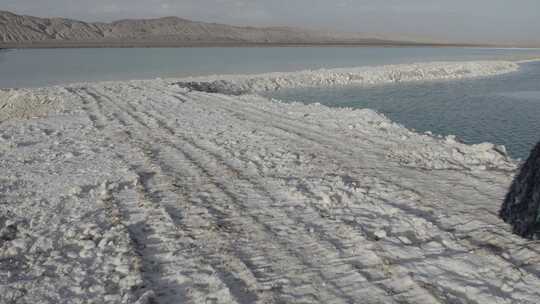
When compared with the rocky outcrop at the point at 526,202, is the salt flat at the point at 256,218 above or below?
below

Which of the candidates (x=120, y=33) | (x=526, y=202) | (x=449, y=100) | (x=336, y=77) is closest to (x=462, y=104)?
(x=449, y=100)

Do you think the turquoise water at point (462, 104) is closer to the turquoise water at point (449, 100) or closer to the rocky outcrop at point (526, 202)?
the turquoise water at point (449, 100)

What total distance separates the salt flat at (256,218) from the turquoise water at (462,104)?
524cm

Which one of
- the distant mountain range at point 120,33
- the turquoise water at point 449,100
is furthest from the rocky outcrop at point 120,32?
the turquoise water at point 449,100

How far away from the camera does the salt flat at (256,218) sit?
5.31 meters

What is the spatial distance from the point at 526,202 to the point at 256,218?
3856 mm

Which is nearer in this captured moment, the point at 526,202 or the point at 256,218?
the point at 526,202

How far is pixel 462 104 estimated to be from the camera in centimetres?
2419

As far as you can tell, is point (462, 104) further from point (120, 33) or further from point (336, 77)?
point (120, 33)

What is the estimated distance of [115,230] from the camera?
22.3 ft

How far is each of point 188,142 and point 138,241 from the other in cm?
640

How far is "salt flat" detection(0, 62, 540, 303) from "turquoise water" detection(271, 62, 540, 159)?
206 inches

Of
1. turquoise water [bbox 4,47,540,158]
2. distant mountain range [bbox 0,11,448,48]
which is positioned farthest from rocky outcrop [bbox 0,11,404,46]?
turquoise water [bbox 4,47,540,158]

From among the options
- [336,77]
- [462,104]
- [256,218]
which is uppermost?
[336,77]
